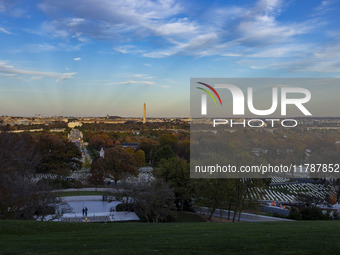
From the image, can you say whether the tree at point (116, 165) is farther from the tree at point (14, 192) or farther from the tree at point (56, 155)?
the tree at point (14, 192)

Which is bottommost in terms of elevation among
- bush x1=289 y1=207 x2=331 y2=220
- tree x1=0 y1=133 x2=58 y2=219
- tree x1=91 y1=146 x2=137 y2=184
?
bush x1=289 y1=207 x2=331 y2=220

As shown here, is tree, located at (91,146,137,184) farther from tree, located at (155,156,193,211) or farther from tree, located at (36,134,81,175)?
tree, located at (155,156,193,211)

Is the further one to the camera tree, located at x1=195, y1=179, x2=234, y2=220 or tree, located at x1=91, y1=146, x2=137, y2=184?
tree, located at x1=91, y1=146, x2=137, y2=184

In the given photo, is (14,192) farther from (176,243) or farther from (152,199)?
(176,243)

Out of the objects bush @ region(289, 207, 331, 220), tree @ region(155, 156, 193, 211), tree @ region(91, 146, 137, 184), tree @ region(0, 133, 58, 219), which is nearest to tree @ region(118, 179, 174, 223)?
tree @ region(155, 156, 193, 211)

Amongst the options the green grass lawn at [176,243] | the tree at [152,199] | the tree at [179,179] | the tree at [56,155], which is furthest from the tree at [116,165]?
the green grass lawn at [176,243]

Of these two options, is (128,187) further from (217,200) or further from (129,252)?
(129,252)

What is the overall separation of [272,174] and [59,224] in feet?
149

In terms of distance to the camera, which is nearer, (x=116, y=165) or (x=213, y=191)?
(x=213, y=191)

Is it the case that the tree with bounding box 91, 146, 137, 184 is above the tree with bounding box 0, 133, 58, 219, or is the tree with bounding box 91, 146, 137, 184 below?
below

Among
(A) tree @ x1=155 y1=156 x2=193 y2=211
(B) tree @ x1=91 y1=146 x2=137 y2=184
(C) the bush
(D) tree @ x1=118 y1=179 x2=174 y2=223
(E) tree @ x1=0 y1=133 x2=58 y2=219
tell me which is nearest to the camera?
Answer: (E) tree @ x1=0 y1=133 x2=58 y2=219

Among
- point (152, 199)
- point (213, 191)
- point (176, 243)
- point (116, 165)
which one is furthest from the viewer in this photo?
point (116, 165)

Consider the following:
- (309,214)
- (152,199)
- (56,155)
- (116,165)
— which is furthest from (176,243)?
(56,155)

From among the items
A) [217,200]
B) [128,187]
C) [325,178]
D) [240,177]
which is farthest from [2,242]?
[325,178]
